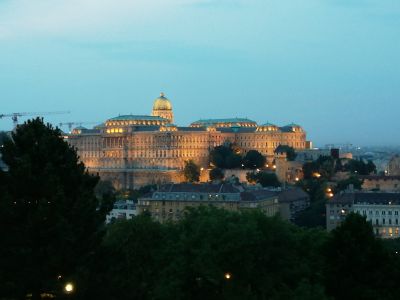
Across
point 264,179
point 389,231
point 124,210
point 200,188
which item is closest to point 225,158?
point 264,179

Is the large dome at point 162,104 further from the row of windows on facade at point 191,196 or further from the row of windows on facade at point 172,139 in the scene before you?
the row of windows on facade at point 191,196

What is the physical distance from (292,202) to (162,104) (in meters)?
58.2

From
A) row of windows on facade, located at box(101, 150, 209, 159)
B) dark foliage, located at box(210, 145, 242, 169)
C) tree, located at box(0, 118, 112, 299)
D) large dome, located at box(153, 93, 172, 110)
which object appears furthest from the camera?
large dome, located at box(153, 93, 172, 110)

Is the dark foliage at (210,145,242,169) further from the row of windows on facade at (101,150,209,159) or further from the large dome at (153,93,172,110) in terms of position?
the large dome at (153,93,172,110)

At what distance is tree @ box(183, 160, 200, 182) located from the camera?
10219 cm

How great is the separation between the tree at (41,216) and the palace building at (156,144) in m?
83.0

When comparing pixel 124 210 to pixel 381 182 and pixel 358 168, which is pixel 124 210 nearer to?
pixel 381 182

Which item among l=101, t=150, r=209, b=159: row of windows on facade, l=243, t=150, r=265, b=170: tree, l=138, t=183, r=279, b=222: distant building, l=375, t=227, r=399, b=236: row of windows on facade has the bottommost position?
l=375, t=227, r=399, b=236: row of windows on facade

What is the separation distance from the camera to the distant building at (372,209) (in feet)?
216

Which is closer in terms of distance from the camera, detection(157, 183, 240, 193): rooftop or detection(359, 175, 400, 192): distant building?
detection(157, 183, 240, 193): rooftop

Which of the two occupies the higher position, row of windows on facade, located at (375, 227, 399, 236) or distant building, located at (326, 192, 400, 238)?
distant building, located at (326, 192, 400, 238)

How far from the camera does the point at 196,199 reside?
69875mm

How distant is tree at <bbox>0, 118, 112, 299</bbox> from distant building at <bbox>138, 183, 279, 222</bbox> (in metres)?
44.4

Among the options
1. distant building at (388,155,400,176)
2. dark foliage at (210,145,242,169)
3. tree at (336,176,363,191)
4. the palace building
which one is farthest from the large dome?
tree at (336,176,363,191)
